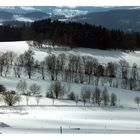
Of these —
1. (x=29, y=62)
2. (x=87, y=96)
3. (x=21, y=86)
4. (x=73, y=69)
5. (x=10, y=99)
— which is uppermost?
(x=29, y=62)

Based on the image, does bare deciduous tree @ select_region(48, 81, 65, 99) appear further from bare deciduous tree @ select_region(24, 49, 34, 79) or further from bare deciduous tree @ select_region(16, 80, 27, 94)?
bare deciduous tree @ select_region(24, 49, 34, 79)

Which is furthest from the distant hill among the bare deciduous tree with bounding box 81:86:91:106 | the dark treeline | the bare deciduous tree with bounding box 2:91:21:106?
the bare deciduous tree with bounding box 2:91:21:106

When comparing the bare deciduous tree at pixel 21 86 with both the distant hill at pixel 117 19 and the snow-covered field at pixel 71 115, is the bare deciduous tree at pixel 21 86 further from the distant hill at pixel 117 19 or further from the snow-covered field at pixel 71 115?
the distant hill at pixel 117 19

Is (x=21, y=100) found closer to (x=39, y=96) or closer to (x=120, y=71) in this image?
(x=39, y=96)

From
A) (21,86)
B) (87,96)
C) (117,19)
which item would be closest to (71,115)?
(87,96)

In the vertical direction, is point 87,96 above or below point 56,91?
below

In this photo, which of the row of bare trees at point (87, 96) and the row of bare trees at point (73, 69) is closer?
the row of bare trees at point (87, 96)

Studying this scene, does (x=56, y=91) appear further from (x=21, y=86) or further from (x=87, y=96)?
(x=21, y=86)

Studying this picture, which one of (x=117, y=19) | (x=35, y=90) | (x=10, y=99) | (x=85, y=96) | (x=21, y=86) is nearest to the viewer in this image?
(x=10, y=99)

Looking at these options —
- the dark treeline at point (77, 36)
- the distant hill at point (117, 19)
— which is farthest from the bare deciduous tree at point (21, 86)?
the distant hill at point (117, 19)

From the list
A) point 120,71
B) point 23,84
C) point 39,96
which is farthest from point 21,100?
point 120,71
